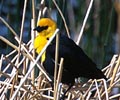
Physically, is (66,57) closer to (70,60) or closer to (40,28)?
(70,60)

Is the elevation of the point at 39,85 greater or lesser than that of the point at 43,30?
lesser

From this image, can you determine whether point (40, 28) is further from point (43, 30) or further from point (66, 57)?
point (66, 57)

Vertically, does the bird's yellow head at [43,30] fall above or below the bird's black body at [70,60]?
above

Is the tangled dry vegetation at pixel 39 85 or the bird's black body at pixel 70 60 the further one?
the bird's black body at pixel 70 60

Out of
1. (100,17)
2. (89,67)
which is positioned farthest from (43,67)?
(100,17)

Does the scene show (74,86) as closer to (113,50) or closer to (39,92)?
(39,92)

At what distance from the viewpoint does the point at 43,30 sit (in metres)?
2.13

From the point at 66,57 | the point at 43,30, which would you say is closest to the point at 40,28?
the point at 43,30

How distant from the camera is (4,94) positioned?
198cm

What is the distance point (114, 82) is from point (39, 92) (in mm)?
257

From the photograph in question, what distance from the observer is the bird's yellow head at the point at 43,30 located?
210cm

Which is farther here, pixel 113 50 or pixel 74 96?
pixel 113 50

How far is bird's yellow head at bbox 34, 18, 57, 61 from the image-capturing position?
210 centimetres

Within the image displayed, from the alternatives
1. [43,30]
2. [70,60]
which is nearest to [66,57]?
[70,60]
